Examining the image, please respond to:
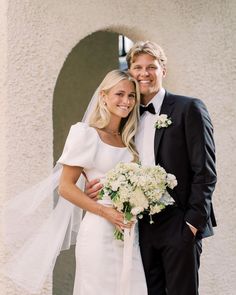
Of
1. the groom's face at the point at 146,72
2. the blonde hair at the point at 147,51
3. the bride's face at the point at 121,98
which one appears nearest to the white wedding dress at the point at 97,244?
the bride's face at the point at 121,98

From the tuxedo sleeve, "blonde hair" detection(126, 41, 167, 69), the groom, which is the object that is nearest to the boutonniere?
the groom

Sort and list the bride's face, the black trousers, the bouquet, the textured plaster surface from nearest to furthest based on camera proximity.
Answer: the bouquet → the black trousers → the bride's face → the textured plaster surface

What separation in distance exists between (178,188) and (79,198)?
67 cm

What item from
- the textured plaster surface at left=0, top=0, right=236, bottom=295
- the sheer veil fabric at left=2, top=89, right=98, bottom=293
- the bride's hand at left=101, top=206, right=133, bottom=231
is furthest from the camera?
the textured plaster surface at left=0, top=0, right=236, bottom=295

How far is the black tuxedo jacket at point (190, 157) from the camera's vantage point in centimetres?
448

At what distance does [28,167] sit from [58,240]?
31.4 inches

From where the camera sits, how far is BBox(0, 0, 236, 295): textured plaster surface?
5.36 meters

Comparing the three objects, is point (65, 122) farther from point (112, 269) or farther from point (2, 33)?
point (112, 269)

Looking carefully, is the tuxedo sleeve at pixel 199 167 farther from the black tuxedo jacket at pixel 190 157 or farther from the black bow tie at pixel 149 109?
the black bow tie at pixel 149 109

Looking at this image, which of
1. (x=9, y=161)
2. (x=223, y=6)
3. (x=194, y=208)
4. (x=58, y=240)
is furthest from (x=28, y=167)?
(x=223, y=6)

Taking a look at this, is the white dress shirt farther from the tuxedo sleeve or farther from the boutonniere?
the tuxedo sleeve

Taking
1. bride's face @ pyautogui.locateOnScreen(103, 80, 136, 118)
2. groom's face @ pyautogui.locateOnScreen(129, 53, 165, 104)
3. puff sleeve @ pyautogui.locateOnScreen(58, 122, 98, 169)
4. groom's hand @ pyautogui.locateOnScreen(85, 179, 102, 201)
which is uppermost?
groom's face @ pyautogui.locateOnScreen(129, 53, 165, 104)

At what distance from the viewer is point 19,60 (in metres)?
5.37

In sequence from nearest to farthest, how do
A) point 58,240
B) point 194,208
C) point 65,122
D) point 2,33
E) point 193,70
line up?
point 194,208 → point 58,240 → point 2,33 → point 193,70 → point 65,122
